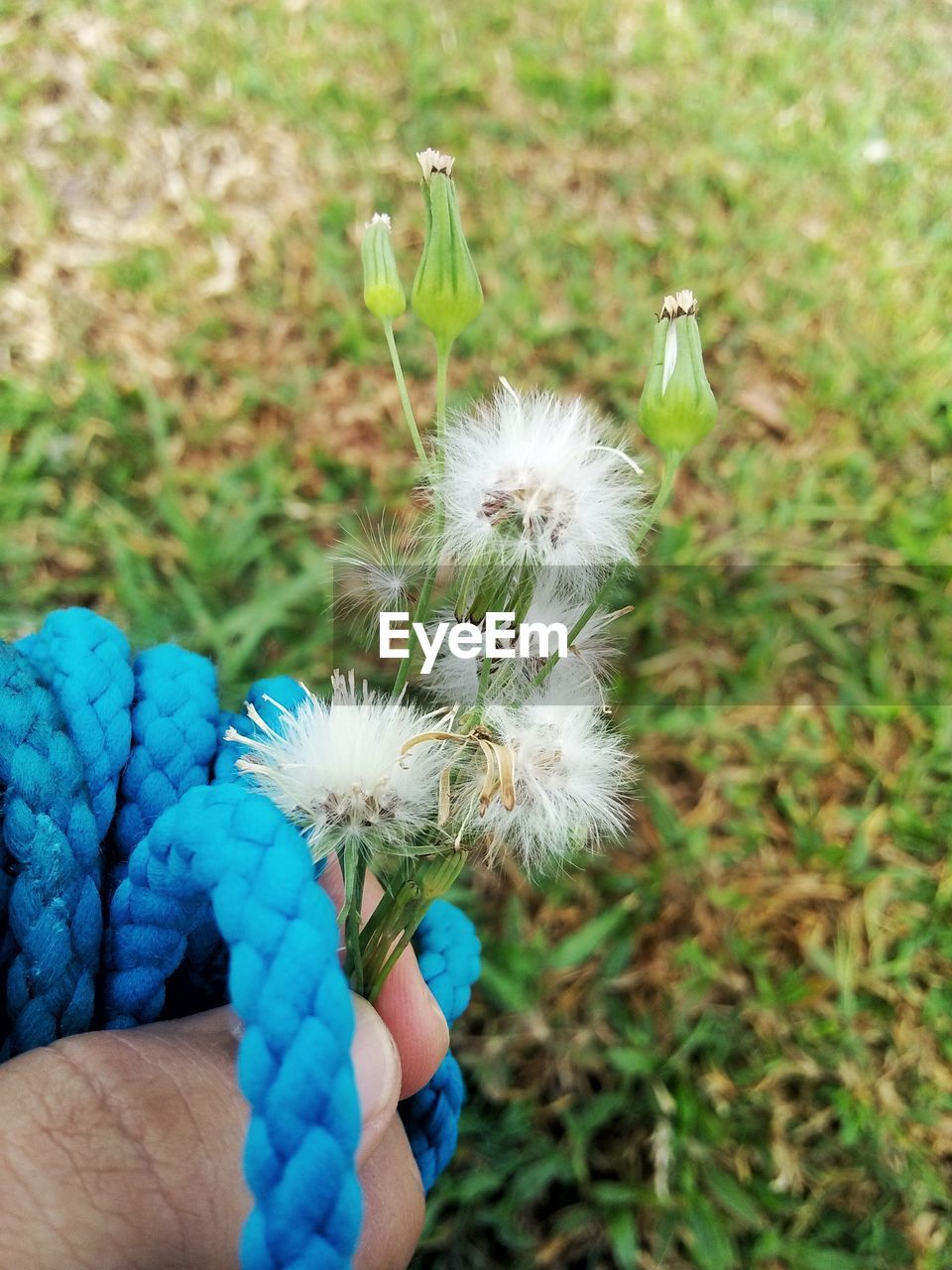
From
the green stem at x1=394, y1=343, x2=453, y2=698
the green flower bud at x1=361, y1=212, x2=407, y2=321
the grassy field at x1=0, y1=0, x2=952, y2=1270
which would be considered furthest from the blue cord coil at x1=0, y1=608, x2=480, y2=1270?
the grassy field at x1=0, y1=0, x2=952, y2=1270

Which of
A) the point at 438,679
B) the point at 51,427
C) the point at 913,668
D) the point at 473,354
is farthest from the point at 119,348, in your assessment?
the point at 913,668

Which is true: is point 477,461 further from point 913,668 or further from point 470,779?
point 913,668

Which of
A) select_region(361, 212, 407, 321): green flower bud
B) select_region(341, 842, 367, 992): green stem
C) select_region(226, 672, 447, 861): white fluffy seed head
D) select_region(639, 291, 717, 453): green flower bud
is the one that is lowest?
select_region(341, 842, 367, 992): green stem

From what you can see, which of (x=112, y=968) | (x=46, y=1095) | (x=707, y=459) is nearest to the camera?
(x=46, y=1095)

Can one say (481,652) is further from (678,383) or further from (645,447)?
(645,447)

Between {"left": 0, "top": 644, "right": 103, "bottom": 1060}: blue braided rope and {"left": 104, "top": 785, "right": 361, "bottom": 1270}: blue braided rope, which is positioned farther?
{"left": 0, "top": 644, "right": 103, "bottom": 1060}: blue braided rope

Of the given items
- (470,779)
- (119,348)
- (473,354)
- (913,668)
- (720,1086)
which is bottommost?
(720,1086)

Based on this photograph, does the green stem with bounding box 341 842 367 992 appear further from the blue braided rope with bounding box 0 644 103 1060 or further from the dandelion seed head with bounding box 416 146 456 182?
the dandelion seed head with bounding box 416 146 456 182
